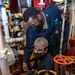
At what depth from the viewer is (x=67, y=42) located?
1.74 meters

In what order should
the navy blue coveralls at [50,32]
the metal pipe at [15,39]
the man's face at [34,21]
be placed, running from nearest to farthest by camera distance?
the man's face at [34,21]
the navy blue coveralls at [50,32]
the metal pipe at [15,39]

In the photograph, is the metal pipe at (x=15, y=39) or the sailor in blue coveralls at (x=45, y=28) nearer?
the sailor in blue coveralls at (x=45, y=28)

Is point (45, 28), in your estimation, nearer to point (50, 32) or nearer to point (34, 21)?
point (50, 32)

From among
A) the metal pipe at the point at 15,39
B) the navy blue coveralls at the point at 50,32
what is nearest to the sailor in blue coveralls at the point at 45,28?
the navy blue coveralls at the point at 50,32

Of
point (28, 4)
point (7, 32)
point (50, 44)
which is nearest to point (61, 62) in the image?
point (50, 44)

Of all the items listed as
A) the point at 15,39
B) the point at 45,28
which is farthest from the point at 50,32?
the point at 15,39

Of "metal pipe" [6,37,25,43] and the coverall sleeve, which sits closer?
the coverall sleeve

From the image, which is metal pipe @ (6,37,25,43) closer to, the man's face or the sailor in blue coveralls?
the sailor in blue coveralls

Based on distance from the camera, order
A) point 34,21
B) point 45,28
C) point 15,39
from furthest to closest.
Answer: point 15,39, point 45,28, point 34,21

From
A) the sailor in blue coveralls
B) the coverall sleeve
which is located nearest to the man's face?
the sailor in blue coveralls

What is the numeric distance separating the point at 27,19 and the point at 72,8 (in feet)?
1.98

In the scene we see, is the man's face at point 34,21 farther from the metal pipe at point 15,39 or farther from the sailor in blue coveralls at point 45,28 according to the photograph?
the metal pipe at point 15,39

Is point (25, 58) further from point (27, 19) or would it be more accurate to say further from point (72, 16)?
point (72, 16)

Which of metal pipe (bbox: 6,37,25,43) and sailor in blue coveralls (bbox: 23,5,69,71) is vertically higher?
sailor in blue coveralls (bbox: 23,5,69,71)
